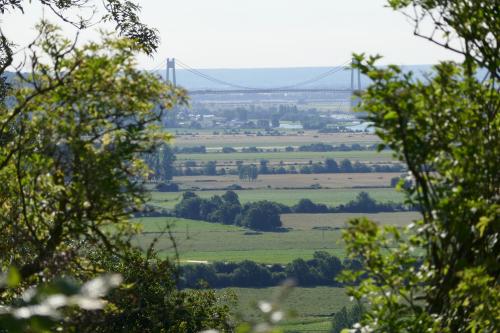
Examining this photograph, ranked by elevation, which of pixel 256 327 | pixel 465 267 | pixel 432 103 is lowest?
pixel 465 267

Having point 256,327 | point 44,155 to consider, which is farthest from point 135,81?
point 256,327

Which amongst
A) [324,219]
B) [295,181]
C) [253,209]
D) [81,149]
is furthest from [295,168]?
[81,149]

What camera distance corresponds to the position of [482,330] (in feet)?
12.3

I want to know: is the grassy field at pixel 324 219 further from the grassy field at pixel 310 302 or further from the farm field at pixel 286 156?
the farm field at pixel 286 156

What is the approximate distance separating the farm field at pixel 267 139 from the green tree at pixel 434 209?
413ft

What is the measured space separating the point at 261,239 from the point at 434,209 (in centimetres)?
6254

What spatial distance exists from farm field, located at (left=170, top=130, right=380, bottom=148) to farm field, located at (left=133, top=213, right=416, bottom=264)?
59926 mm

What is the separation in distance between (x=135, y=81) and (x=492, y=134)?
167 centimetres

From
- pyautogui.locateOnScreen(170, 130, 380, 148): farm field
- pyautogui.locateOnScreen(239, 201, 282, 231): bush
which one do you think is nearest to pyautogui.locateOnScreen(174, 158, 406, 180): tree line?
pyautogui.locateOnScreen(170, 130, 380, 148): farm field

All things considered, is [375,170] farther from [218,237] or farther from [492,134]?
[492,134]

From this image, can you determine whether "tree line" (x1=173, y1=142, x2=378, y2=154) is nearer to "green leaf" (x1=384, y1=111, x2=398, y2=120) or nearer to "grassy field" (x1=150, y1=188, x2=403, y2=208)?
"grassy field" (x1=150, y1=188, x2=403, y2=208)

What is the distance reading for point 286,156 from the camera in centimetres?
11812

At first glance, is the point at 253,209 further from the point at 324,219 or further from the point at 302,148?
the point at 302,148

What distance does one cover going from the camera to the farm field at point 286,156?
371 ft
